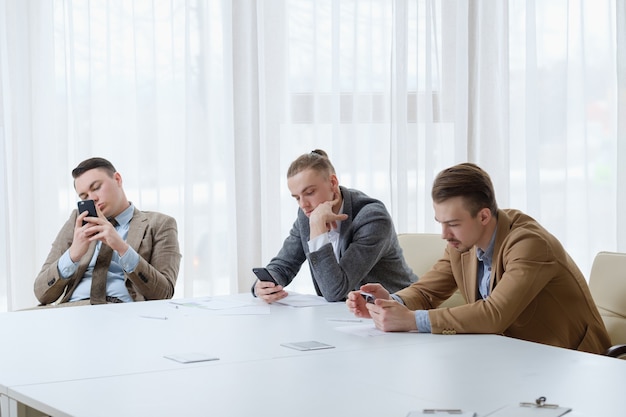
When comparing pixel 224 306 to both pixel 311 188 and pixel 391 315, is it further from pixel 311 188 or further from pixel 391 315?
pixel 391 315

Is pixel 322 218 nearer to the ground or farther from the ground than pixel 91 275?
farther from the ground

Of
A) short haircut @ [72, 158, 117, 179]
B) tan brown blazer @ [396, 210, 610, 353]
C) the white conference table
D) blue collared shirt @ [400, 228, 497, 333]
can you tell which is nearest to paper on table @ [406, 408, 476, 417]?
the white conference table

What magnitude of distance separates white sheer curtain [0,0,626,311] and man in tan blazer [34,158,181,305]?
30.5 inches

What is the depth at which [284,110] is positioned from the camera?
472 centimetres

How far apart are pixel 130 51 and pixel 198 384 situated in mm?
3090

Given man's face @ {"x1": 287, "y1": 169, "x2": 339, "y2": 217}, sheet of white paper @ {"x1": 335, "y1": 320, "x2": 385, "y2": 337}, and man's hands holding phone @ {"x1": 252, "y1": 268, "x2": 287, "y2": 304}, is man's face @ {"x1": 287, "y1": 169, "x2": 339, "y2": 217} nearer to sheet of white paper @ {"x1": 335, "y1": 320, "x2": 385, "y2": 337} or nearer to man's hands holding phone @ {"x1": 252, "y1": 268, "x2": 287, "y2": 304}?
man's hands holding phone @ {"x1": 252, "y1": 268, "x2": 287, "y2": 304}

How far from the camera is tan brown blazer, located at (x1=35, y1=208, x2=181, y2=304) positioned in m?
3.47

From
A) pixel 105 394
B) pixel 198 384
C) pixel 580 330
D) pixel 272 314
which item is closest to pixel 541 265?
pixel 580 330

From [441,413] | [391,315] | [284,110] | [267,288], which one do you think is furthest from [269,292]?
[284,110]

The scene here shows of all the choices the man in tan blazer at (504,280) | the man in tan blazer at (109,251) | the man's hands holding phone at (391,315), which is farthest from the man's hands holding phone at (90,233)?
the man's hands holding phone at (391,315)

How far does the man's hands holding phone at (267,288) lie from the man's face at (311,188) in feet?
0.98

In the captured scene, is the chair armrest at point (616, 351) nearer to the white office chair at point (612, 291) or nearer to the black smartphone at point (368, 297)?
the white office chair at point (612, 291)

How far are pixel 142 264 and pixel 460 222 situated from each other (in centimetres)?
148

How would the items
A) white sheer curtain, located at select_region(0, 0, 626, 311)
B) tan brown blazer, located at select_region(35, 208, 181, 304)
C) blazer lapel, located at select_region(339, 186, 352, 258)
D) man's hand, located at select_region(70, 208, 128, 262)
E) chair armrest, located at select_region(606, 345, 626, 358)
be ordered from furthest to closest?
white sheer curtain, located at select_region(0, 0, 626, 311) → tan brown blazer, located at select_region(35, 208, 181, 304) → man's hand, located at select_region(70, 208, 128, 262) → blazer lapel, located at select_region(339, 186, 352, 258) → chair armrest, located at select_region(606, 345, 626, 358)
